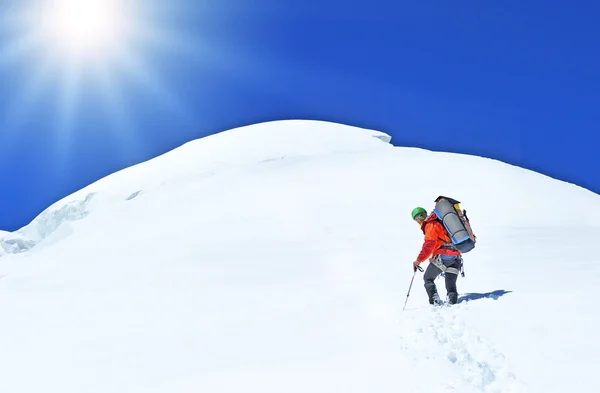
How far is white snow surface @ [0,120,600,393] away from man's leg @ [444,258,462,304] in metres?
0.19

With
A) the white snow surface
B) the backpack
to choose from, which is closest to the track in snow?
the white snow surface

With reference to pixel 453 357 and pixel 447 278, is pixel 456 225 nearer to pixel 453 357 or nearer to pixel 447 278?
pixel 447 278

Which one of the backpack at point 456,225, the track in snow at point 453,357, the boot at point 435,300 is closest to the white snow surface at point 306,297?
the track in snow at point 453,357

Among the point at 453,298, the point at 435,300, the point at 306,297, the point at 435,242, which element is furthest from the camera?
the point at 306,297

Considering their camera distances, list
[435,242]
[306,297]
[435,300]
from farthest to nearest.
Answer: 1. [306,297]
2. [435,242]
3. [435,300]

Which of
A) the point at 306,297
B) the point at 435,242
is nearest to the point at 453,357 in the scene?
the point at 435,242

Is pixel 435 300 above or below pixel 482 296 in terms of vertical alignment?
below

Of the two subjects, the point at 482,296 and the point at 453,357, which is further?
the point at 482,296

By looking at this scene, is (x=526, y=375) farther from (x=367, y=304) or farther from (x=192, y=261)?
(x=192, y=261)

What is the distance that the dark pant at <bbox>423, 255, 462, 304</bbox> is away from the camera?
7832mm

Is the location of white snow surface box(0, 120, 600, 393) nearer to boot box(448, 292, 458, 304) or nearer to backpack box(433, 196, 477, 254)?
boot box(448, 292, 458, 304)

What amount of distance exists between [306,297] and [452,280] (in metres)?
2.53

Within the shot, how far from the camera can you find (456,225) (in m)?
7.91

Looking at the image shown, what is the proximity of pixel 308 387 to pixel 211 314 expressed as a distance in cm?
335
